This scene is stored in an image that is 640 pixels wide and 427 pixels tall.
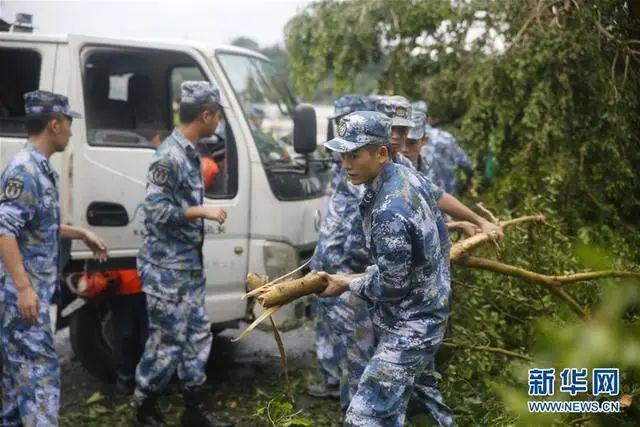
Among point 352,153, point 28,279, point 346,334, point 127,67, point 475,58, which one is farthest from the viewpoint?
point 475,58

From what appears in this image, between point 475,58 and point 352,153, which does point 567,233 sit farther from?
point 352,153

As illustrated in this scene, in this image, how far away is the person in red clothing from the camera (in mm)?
5016

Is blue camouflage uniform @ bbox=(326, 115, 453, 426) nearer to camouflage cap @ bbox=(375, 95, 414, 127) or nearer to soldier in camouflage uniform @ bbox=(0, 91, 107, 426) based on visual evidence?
camouflage cap @ bbox=(375, 95, 414, 127)

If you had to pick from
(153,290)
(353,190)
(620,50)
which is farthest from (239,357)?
(620,50)

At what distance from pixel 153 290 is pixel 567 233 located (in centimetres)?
299

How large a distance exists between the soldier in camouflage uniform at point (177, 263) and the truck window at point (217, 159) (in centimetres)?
40

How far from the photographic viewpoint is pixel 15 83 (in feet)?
17.0

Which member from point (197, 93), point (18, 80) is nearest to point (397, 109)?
point (197, 93)

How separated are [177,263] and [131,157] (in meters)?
0.96

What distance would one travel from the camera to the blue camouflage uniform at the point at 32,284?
154 inches

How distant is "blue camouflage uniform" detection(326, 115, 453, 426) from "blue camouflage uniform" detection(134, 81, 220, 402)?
1.55 m

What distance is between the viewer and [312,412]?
513 centimetres

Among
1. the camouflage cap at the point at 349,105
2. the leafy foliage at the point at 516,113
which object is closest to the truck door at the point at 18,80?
the camouflage cap at the point at 349,105

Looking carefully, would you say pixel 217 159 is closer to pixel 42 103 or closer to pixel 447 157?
pixel 42 103
